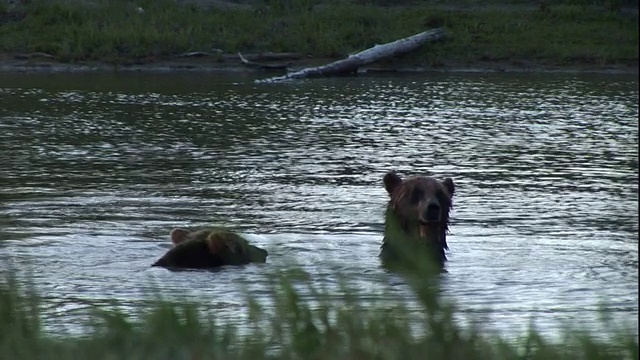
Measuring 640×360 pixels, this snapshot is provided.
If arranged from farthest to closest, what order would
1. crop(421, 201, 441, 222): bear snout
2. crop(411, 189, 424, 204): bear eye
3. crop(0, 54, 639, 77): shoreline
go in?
crop(0, 54, 639, 77): shoreline
crop(411, 189, 424, 204): bear eye
crop(421, 201, 441, 222): bear snout

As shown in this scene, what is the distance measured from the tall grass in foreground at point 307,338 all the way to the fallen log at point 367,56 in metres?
25.2

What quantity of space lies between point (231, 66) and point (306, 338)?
29476 millimetres

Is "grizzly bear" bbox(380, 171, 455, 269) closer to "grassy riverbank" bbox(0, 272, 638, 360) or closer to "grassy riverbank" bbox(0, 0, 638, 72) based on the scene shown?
"grassy riverbank" bbox(0, 272, 638, 360)

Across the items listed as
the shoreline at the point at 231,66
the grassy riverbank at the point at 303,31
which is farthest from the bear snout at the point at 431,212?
the grassy riverbank at the point at 303,31

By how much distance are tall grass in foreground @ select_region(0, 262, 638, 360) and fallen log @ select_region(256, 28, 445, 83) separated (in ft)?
82.5

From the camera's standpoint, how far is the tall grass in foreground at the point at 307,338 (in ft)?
16.6

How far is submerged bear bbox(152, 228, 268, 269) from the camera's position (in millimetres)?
10352

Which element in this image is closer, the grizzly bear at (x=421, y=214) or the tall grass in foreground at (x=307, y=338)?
the tall grass in foreground at (x=307, y=338)

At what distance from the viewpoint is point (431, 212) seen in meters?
10.1

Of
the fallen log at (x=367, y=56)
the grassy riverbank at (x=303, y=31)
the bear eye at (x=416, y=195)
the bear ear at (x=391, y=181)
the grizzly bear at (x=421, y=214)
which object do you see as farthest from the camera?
the grassy riverbank at (x=303, y=31)

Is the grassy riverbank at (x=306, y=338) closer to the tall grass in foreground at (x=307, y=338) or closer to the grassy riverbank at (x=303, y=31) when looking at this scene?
the tall grass in foreground at (x=307, y=338)

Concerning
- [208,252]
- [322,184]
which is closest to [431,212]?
[208,252]

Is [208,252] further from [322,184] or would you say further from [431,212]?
[322,184]

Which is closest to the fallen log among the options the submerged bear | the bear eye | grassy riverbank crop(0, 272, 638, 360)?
the submerged bear
